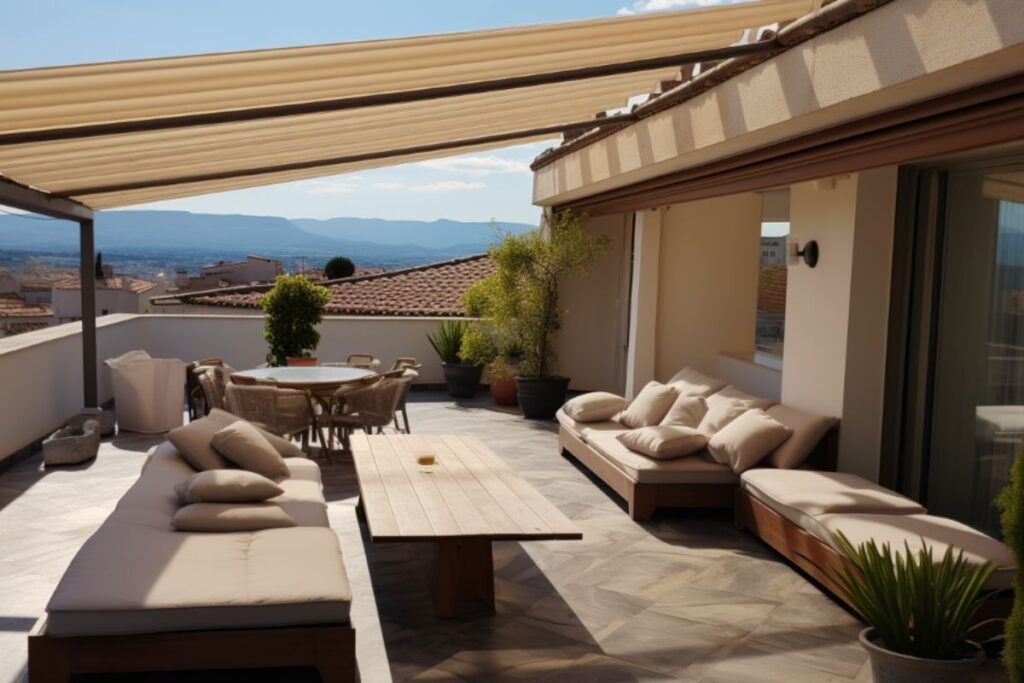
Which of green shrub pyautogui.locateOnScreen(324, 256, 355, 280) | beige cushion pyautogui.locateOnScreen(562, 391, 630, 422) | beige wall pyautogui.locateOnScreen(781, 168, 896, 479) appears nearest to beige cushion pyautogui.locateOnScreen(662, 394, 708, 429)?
beige cushion pyautogui.locateOnScreen(562, 391, 630, 422)

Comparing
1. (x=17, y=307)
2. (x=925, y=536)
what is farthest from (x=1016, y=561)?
(x=17, y=307)

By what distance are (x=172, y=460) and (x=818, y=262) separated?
18.0 ft

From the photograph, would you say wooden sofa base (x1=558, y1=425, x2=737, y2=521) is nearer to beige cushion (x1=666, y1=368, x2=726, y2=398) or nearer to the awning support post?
beige cushion (x1=666, y1=368, x2=726, y2=398)

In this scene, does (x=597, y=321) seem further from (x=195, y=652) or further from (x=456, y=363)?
(x=195, y=652)

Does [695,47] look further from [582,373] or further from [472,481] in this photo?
[582,373]

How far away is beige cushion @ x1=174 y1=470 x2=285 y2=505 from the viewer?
19.2 feet

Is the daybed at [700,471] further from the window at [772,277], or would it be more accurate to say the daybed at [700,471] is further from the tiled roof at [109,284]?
the tiled roof at [109,284]

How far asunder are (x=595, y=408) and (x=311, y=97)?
5.22m

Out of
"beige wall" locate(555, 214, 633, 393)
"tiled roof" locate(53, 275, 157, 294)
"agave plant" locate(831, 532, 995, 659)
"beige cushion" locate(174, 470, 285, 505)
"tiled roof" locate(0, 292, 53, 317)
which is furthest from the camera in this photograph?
"tiled roof" locate(53, 275, 157, 294)

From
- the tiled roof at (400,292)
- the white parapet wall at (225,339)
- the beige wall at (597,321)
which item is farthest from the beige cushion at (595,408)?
the tiled roof at (400,292)

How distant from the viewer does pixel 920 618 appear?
4.46 m

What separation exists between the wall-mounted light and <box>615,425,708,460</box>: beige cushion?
5.90ft

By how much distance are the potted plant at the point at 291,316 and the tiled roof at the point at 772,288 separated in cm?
601

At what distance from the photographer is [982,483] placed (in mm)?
7168
